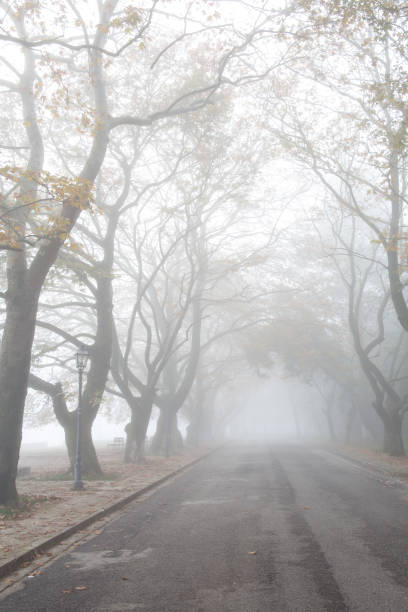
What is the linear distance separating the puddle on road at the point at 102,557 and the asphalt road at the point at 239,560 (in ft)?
0.05

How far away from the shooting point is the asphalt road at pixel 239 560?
15.9ft

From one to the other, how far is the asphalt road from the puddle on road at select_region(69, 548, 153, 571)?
14 millimetres

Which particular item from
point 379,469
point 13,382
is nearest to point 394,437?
point 379,469

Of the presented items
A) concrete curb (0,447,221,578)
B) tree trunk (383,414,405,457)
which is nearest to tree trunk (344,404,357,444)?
tree trunk (383,414,405,457)

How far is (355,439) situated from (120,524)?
114ft

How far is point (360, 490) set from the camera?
12320 mm

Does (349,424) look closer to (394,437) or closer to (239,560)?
(394,437)

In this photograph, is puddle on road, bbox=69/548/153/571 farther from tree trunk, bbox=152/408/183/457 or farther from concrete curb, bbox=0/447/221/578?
tree trunk, bbox=152/408/183/457

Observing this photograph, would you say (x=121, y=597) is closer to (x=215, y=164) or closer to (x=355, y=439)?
(x=215, y=164)

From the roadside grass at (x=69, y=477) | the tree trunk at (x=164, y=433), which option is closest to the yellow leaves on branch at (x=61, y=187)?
the roadside grass at (x=69, y=477)

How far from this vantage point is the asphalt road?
4.86m

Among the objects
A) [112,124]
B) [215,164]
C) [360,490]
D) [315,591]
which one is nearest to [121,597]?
[315,591]

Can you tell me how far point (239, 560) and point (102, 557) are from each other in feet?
5.84

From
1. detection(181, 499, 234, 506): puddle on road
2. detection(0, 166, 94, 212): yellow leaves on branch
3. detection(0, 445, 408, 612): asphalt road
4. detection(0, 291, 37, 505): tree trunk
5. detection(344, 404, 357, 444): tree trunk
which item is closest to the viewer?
detection(0, 445, 408, 612): asphalt road
